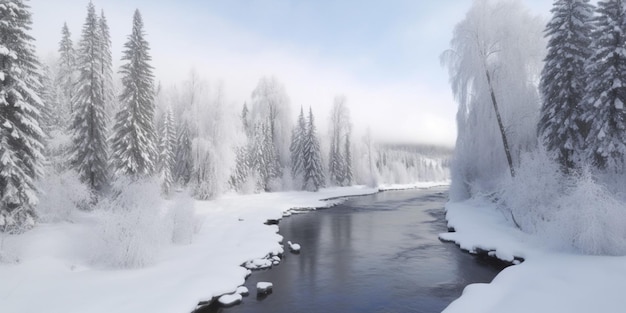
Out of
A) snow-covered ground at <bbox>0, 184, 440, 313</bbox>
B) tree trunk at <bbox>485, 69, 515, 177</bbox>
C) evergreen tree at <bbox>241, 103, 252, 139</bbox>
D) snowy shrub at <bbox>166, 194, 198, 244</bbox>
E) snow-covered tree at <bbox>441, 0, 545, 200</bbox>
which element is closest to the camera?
snow-covered ground at <bbox>0, 184, 440, 313</bbox>

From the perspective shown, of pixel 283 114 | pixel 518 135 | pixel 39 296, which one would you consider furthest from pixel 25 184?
pixel 283 114

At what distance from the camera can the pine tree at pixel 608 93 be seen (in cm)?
1688

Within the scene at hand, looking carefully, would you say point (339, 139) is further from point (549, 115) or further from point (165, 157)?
point (549, 115)

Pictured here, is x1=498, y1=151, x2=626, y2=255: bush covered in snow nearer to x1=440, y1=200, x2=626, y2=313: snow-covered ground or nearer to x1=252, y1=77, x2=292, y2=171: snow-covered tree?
x1=440, y1=200, x2=626, y2=313: snow-covered ground

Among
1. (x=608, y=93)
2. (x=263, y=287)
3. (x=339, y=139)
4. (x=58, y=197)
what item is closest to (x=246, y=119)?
(x=339, y=139)

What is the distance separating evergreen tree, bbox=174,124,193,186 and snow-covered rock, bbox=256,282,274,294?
2351cm

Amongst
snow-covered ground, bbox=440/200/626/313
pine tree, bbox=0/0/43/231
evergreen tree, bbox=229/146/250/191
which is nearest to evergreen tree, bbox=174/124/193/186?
evergreen tree, bbox=229/146/250/191

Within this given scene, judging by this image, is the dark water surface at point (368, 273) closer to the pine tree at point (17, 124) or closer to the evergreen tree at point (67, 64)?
the pine tree at point (17, 124)

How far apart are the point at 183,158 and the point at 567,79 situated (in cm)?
3335

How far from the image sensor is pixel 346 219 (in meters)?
29.9

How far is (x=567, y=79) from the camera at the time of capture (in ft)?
62.5

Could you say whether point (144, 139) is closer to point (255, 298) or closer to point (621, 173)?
point (255, 298)

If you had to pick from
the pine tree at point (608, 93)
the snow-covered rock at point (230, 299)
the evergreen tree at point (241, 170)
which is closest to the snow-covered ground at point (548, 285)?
the pine tree at point (608, 93)

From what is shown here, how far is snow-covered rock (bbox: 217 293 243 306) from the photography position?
1132cm
